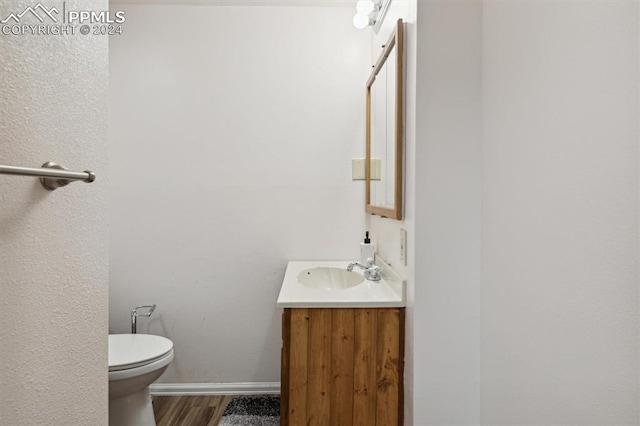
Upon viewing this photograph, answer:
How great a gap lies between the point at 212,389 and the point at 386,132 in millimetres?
1850

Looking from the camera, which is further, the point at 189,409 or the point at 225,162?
the point at 225,162

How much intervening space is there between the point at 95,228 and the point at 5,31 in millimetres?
409

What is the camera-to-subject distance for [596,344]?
75 centimetres

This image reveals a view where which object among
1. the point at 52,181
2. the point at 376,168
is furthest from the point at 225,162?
the point at 52,181

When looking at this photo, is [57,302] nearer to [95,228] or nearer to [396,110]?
[95,228]

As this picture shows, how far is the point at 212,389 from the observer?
2.21 m

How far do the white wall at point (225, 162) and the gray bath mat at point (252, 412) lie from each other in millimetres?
132

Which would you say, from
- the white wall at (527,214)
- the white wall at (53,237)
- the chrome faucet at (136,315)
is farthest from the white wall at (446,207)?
the chrome faucet at (136,315)

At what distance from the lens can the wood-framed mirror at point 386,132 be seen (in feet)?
4.66

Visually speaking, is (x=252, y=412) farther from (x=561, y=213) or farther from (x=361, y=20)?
(x=361, y=20)

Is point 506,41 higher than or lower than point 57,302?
higher

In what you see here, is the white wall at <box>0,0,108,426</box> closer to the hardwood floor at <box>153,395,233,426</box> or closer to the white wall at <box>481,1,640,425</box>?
the white wall at <box>481,1,640,425</box>

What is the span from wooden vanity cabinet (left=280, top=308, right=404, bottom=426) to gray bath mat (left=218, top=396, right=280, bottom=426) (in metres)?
0.68

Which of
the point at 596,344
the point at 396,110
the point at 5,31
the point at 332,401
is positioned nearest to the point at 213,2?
the point at 396,110
